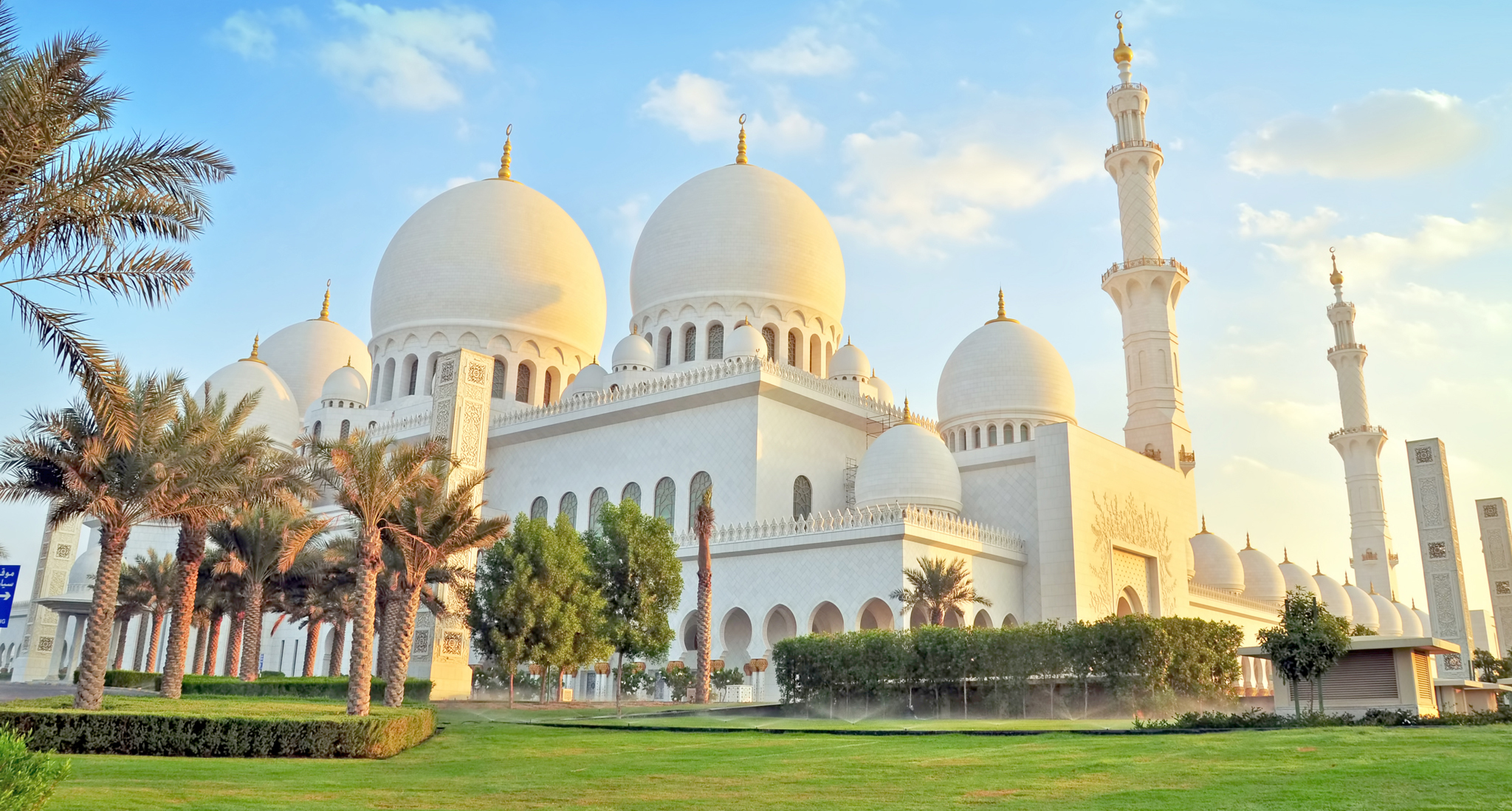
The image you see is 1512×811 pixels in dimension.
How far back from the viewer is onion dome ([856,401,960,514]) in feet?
95.4

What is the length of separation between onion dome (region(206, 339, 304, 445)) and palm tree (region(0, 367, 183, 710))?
24.9m

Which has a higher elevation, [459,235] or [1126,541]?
[459,235]

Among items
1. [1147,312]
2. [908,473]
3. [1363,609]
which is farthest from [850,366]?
[1363,609]

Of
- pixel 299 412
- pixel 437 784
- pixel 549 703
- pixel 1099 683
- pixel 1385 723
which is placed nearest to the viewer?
pixel 437 784

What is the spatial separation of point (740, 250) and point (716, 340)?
290cm

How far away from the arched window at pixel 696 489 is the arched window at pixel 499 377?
9.60 metres

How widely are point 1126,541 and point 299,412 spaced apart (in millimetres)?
31803

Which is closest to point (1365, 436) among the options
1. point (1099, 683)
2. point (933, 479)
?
point (933, 479)

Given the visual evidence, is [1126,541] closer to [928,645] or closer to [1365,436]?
[928,645]

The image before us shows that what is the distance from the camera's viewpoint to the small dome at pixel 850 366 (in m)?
35.1

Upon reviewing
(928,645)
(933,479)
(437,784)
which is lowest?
(437,784)

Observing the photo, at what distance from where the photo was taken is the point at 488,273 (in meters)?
38.0

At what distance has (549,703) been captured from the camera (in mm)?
22219

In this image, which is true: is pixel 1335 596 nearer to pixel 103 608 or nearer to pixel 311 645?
pixel 311 645
